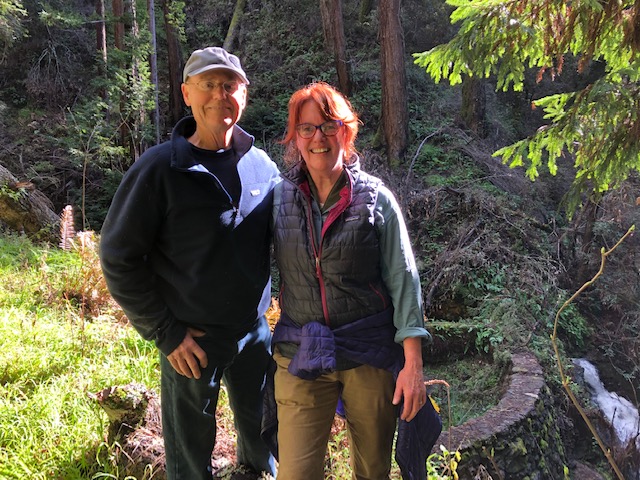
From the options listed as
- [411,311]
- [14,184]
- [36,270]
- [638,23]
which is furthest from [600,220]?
[14,184]

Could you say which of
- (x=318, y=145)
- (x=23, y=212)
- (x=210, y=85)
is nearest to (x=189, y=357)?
(x=318, y=145)

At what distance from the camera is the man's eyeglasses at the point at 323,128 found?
6.43 ft

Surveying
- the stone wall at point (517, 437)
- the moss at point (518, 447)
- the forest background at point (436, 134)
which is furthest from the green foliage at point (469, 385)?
the moss at point (518, 447)

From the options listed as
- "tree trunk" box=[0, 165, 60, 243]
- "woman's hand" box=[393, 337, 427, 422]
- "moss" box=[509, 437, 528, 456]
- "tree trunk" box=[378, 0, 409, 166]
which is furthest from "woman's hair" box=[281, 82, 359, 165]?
"tree trunk" box=[378, 0, 409, 166]

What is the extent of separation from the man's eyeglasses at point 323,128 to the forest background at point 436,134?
1767 mm

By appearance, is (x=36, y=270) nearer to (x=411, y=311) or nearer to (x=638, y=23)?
(x=411, y=311)

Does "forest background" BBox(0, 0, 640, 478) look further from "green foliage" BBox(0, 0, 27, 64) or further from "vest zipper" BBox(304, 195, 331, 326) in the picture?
"vest zipper" BBox(304, 195, 331, 326)

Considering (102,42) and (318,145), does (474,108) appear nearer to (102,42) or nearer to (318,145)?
(102,42)

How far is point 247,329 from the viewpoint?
2348 mm

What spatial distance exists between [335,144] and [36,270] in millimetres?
4932

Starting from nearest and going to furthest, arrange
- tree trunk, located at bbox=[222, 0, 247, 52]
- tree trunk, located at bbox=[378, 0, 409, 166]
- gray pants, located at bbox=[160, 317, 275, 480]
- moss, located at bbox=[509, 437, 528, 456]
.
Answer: gray pants, located at bbox=[160, 317, 275, 480], moss, located at bbox=[509, 437, 528, 456], tree trunk, located at bbox=[378, 0, 409, 166], tree trunk, located at bbox=[222, 0, 247, 52]

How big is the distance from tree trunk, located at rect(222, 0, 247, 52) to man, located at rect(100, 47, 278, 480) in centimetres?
1351

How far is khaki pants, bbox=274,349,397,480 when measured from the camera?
2.03m

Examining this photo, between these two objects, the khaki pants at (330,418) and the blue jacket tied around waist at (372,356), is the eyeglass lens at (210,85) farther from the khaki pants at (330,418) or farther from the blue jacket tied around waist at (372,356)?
the khaki pants at (330,418)
